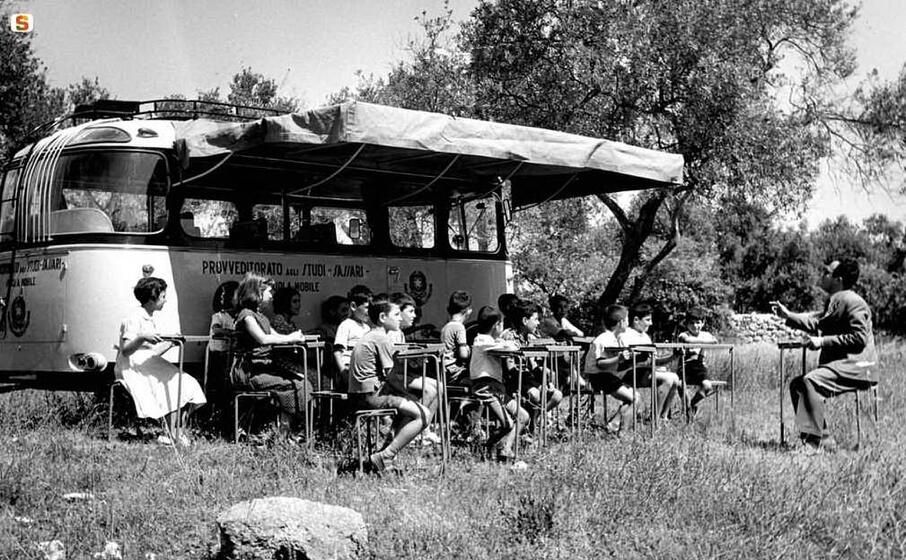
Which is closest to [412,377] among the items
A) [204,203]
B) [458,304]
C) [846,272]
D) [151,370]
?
[458,304]

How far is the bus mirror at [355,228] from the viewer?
36.2ft

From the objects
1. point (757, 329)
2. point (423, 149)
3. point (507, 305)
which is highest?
point (423, 149)

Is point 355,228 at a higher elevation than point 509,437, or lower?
higher

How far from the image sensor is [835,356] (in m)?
9.05

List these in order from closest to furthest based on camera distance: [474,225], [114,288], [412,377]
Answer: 1. [412,377]
2. [114,288]
3. [474,225]

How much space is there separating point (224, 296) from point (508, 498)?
3.97 m

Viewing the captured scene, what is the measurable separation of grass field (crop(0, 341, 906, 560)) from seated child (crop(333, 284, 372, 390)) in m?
0.91

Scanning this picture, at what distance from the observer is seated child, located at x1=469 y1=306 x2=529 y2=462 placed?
8.24m

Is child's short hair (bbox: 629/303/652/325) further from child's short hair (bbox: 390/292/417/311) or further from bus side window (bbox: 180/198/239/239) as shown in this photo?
bus side window (bbox: 180/198/239/239)

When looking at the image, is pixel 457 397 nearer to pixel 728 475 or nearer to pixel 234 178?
pixel 728 475

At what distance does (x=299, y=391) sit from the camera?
28.6 feet

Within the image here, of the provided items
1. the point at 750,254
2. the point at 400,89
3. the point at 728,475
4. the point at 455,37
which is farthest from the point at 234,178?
the point at 750,254

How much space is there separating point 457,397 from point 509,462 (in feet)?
2.28

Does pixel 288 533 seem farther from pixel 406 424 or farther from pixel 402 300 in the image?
pixel 402 300
